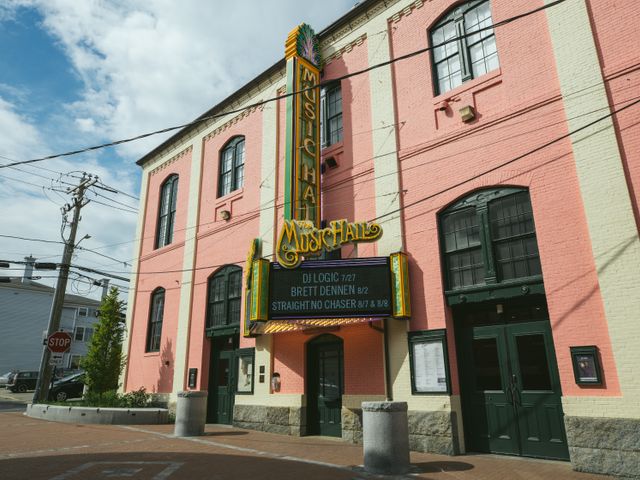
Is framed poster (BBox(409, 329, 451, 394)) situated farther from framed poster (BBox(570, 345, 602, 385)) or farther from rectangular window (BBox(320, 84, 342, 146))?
rectangular window (BBox(320, 84, 342, 146))

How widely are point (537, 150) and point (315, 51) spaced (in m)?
8.33

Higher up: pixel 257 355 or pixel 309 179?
pixel 309 179

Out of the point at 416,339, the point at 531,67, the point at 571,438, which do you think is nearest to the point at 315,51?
the point at 531,67

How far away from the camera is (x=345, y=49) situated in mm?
14156

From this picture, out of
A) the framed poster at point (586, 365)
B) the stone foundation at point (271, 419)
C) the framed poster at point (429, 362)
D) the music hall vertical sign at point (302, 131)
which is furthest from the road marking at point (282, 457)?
the music hall vertical sign at point (302, 131)

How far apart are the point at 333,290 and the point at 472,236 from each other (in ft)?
11.4

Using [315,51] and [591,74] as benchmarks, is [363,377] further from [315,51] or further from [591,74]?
[315,51]

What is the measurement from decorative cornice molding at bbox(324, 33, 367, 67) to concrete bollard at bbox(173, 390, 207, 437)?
1110 centimetres

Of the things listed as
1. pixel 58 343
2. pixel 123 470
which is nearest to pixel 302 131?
pixel 123 470

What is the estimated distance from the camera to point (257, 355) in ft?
44.7

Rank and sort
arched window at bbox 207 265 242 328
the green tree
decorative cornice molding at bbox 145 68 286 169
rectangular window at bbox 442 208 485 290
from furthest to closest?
the green tree < decorative cornice molding at bbox 145 68 286 169 < arched window at bbox 207 265 242 328 < rectangular window at bbox 442 208 485 290

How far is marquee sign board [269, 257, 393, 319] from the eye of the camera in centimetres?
1030

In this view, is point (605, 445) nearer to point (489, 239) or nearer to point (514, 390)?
point (514, 390)

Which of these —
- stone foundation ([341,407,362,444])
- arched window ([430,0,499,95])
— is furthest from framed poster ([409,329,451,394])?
arched window ([430,0,499,95])
